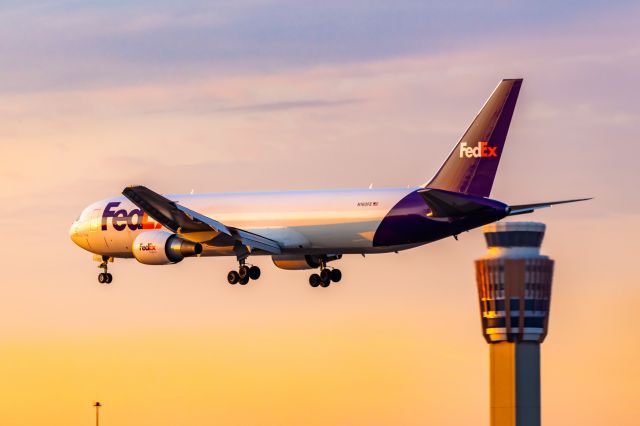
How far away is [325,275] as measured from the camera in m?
81.9

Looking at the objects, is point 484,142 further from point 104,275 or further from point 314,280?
point 104,275

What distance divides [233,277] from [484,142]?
15227 millimetres

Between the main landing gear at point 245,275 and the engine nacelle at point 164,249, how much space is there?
2298 mm

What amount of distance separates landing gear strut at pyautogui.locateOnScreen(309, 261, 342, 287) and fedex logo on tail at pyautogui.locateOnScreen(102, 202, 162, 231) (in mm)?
8954

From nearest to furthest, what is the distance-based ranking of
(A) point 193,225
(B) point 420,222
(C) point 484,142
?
(B) point 420,222
(C) point 484,142
(A) point 193,225

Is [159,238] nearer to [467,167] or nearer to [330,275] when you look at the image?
[330,275]

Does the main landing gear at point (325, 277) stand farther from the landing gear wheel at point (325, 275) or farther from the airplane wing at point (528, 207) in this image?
the airplane wing at point (528, 207)

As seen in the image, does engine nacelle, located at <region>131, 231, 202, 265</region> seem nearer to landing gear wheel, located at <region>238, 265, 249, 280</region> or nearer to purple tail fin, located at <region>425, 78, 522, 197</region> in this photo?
landing gear wheel, located at <region>238, 265, 249, 280</region>

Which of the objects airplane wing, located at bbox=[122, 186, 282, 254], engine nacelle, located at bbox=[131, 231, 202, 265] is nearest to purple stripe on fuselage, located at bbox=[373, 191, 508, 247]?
airplane wing, located at bbox=[122, 186, 282, 254]

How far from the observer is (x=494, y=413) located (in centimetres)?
17062

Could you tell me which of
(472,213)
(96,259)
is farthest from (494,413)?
(472,213)

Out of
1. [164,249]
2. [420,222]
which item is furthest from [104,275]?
[420,222]

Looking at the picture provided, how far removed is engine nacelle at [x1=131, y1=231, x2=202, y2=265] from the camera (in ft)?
256

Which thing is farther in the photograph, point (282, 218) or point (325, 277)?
point (325, 277)
